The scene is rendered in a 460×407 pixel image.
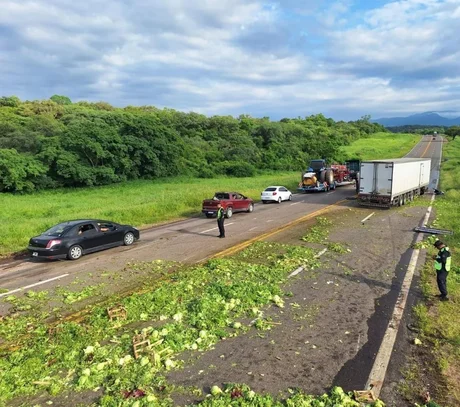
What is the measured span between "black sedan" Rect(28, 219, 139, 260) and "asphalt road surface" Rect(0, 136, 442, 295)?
354mm

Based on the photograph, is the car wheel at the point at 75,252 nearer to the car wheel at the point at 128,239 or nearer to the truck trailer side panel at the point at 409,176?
the car wheel at the point at 128,239

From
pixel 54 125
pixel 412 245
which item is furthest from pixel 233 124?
pixel 412 245

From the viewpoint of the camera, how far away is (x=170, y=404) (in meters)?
5.74

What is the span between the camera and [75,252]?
14617 millimetres

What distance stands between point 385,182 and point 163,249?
17.5 meters

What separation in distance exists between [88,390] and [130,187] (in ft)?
136

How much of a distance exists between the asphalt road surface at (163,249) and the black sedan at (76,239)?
13.9 inches

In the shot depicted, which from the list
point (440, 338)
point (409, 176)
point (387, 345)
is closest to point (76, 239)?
point (387, 345)

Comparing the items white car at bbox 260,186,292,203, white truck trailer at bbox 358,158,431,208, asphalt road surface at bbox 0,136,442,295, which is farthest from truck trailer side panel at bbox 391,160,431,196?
white car at bbox 260,186,292,203

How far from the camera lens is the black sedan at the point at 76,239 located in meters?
14.1

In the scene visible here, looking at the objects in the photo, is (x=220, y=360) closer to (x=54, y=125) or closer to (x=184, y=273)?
(x=184, y=273)

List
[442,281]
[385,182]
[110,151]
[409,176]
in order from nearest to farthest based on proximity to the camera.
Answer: [442,281], [385,182], [409,176], [110,151]

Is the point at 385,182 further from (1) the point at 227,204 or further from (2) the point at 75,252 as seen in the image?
(2) the point at 75,252

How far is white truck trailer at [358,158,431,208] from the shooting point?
85.3ft
